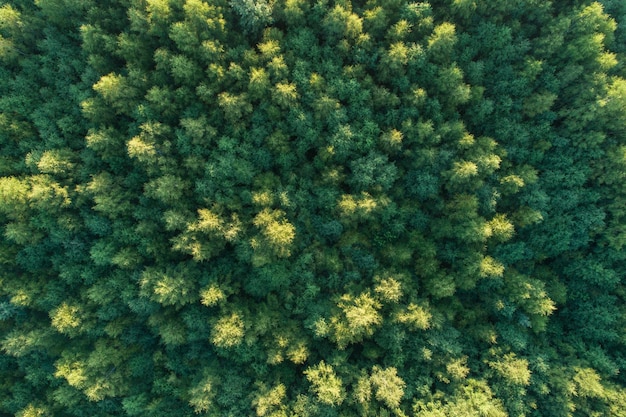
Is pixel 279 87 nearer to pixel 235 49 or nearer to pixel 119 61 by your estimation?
pixel 235 49

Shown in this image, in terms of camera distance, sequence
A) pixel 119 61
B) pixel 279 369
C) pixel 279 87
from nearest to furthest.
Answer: pixel 279 87, pixel 119 61, pixel 279 369

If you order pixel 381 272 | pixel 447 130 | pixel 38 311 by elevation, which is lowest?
pixel 38 311

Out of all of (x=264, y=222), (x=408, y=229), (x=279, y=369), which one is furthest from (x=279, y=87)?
(x=279, y=369)

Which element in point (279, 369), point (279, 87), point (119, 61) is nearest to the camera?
point (279, 87)

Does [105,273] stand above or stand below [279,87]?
below

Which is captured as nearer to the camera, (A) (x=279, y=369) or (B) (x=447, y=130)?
(B) (x=447, y=130)

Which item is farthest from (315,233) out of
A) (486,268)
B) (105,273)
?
(105,273)
